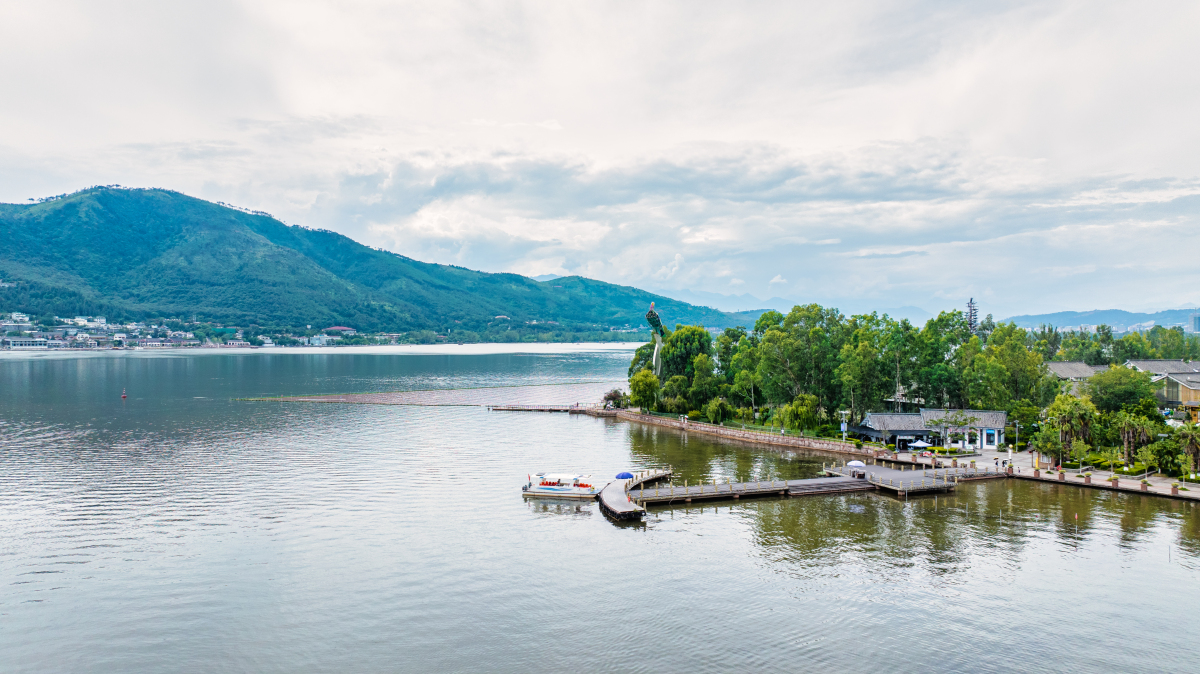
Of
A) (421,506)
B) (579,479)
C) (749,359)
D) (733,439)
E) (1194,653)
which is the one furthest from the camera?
(749,359)

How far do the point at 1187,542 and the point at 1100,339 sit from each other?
115065 mm

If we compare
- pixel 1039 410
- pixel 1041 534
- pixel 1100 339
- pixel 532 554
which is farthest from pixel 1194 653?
pixel 1100 339

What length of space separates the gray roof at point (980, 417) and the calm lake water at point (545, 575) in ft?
46.8

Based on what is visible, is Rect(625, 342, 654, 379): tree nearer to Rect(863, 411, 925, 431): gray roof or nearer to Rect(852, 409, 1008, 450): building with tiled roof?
Rect(863, 411, 925, 431): gray roof

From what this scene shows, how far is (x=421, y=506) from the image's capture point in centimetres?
5025

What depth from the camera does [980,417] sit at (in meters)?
72.1

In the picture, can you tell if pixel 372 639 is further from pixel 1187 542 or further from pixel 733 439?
pixel 733 439

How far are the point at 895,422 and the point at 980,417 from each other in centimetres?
921

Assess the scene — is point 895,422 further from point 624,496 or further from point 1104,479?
point 624,496

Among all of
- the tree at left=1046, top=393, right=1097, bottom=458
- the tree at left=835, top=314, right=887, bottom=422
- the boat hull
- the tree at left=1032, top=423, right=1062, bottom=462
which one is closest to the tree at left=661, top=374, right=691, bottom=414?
the tree at left=835, top=314, right=887, bottom=422

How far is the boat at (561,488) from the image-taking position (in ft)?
174

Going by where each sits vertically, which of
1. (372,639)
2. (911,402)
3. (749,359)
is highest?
(749,359)

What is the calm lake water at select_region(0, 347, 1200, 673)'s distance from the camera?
2806 centimetres

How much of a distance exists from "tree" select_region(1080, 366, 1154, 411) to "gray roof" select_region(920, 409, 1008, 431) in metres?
10.2
